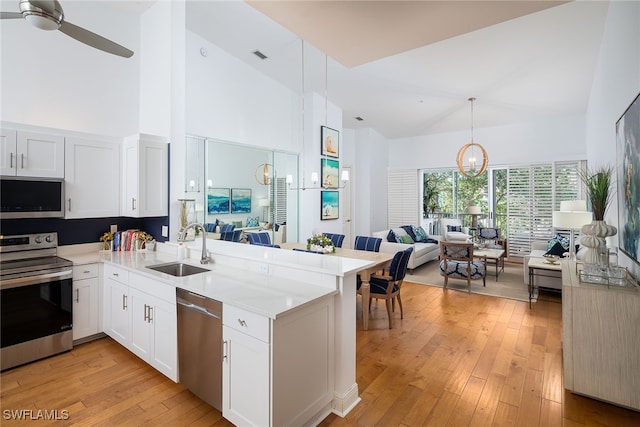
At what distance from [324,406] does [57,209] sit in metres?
3.21

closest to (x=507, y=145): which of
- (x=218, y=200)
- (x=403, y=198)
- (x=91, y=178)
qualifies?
(x=403, y=198)

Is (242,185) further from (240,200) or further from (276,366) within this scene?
(276,366)

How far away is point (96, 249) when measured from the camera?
3.75 metres

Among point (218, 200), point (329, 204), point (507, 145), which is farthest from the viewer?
point (507, 145)

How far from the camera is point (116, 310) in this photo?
123 inches

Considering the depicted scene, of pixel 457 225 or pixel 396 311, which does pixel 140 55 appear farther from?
pixel 457 225

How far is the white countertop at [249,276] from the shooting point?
1942 millimetres

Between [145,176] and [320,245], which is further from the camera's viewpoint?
[320,245]

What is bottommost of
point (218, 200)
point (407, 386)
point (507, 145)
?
point (407, 386)

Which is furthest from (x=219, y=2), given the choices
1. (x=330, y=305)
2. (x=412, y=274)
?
(x=412, y=274)

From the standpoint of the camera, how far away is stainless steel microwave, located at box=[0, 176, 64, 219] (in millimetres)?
2880

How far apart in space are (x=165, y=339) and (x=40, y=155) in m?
2.27

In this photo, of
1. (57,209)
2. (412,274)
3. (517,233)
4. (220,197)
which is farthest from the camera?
(517,233)

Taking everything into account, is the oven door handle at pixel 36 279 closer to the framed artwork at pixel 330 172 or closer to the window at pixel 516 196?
the framed artwork at pixel 330 172
